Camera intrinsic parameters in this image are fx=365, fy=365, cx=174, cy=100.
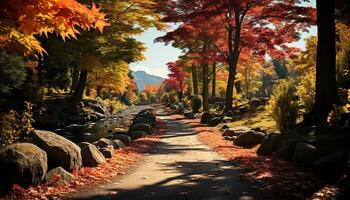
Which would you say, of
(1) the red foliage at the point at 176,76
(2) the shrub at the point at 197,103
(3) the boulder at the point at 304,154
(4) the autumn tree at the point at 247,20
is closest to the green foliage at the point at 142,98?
(1) the red foliage at the point at 176,76

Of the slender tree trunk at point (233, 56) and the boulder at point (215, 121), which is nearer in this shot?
the boulder at point (215, 121)

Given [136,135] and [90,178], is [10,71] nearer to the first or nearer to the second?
[136,135]

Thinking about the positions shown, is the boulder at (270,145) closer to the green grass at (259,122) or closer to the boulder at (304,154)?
the boulder at (304,154)

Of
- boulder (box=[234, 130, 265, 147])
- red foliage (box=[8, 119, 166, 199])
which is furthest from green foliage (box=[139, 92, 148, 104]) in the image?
red foliage (box=[8, 119, 166, 199])

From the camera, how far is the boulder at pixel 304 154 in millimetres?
8820

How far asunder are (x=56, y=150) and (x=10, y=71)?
18.3m

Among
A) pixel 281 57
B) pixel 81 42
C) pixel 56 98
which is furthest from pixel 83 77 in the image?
pixel 281 57

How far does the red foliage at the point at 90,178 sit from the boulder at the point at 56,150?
0.32m

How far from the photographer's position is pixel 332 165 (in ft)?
25.2

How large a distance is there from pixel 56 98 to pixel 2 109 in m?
9.33

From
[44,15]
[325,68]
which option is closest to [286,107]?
[325,68]

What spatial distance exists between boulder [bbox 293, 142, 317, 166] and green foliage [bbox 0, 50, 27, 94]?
2011 centimetres

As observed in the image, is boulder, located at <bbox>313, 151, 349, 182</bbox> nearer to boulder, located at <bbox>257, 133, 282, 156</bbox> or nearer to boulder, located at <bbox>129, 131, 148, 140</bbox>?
boulder, located at <bbox>257, 133, 282, 156</bbox>

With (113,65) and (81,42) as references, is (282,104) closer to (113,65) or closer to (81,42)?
(81,42)
